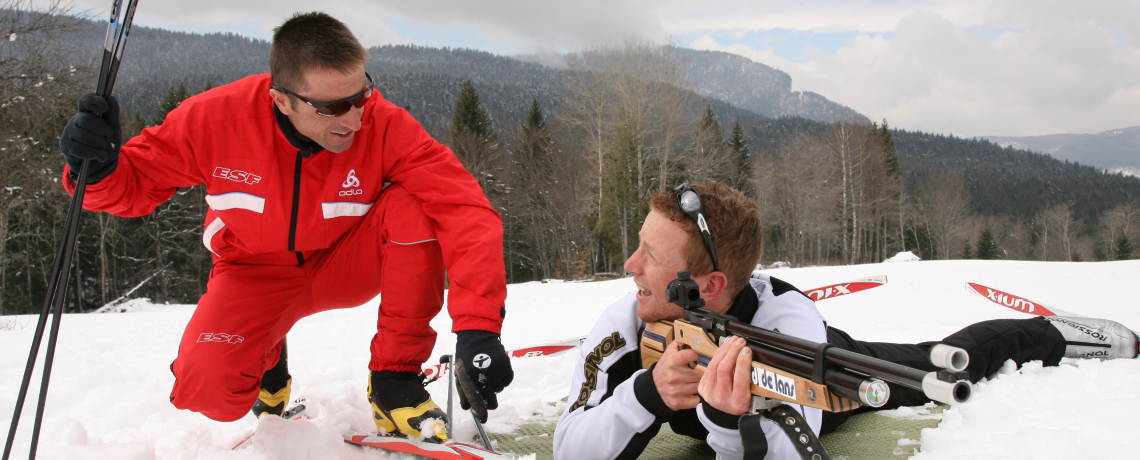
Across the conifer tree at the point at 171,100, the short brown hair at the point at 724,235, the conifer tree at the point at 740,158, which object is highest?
the conifer tree at the point at 171,100

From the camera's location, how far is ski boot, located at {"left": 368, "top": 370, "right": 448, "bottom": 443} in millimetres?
2285

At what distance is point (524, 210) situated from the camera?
1619 inches

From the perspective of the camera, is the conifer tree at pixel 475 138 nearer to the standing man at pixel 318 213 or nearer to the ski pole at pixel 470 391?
the standing man at pixel 318 213

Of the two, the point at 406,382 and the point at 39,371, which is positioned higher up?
the point at 406,382

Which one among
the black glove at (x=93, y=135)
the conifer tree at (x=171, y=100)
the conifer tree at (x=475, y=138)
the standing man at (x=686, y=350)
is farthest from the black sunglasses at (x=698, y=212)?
the conifer tree at (x=171, y=100)

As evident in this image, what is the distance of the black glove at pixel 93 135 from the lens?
1839mm

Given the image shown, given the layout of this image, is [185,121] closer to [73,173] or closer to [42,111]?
[73,173]

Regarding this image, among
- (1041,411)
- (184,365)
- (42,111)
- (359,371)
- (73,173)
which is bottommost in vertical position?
(359,371)

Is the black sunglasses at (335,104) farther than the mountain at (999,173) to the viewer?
No

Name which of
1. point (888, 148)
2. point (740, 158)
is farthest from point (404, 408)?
point (888, 148)

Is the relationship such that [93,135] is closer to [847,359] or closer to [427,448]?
[427,448]

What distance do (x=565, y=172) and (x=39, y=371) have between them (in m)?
36.8

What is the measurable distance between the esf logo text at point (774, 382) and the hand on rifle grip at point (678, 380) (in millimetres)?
322

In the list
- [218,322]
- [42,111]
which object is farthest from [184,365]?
[42,111]
